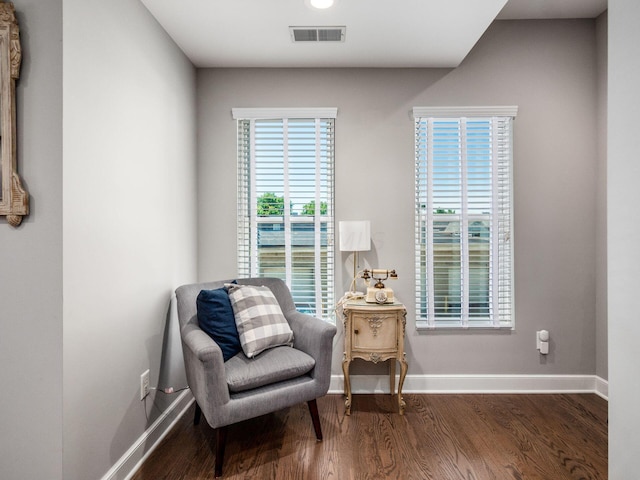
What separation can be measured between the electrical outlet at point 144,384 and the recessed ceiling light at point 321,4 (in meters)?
2.36

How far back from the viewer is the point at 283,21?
89.6 inches

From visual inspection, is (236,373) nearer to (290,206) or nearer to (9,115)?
(290,206)

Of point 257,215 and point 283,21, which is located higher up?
point 283,21

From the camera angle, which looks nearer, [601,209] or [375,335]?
[375,335]

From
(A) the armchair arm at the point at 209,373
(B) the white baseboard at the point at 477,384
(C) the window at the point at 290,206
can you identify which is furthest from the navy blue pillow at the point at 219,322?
(B) the white baseboard at the point at 477,384

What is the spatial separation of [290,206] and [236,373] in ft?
4.71

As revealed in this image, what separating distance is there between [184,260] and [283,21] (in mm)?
1791

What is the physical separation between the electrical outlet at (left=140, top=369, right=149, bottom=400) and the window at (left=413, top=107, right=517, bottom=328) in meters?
2.01

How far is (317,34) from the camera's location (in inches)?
95.7

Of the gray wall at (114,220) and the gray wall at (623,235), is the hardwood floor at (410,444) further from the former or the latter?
the gray wall at (623,235)

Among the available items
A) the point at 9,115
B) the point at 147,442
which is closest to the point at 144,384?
the point at 147,442

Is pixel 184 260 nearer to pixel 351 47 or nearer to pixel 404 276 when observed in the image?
pixel 404 276

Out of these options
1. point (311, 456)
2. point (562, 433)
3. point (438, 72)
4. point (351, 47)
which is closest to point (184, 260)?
point (311, 456)

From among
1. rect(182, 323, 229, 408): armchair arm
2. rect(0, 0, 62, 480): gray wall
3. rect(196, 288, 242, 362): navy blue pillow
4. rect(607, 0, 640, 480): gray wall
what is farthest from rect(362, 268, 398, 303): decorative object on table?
rect(0, 0, 62, 480): gray wall
